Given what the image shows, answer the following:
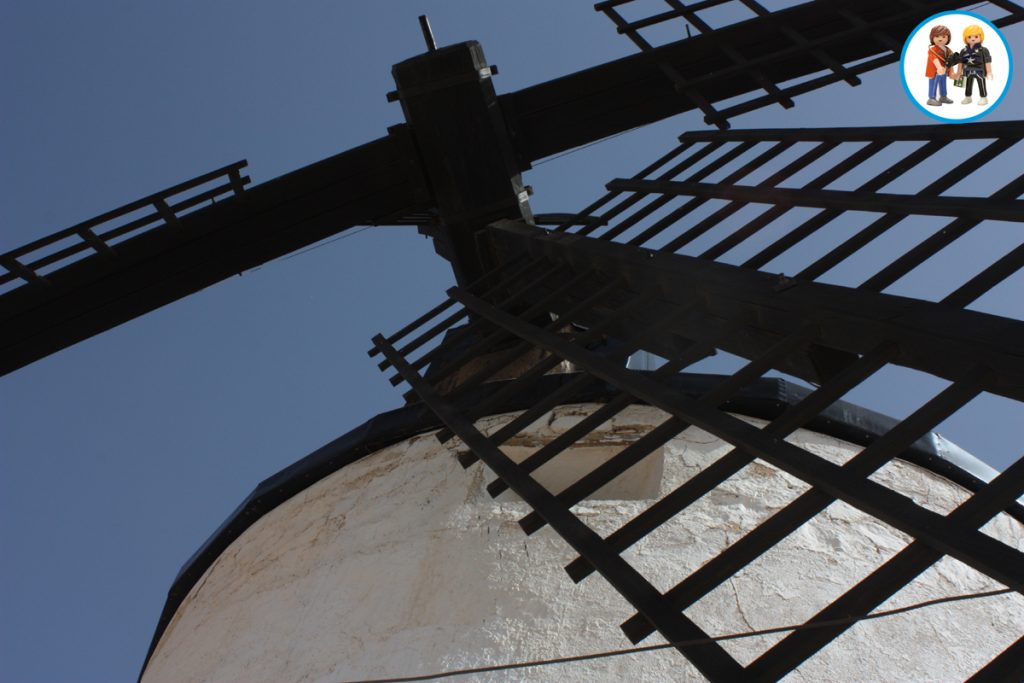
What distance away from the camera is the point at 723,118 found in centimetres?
446

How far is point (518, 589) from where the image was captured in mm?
3207

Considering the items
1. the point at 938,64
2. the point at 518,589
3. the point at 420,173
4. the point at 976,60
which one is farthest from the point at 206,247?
the point at 976,60

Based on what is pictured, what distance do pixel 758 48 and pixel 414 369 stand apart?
2.66m

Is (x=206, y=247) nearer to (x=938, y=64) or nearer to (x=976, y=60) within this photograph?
(x=938, y=64)

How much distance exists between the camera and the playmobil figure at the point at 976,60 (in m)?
4.93

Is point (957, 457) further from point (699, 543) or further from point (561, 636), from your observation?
point (561, 636)

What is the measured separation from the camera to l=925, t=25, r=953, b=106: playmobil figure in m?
4.93

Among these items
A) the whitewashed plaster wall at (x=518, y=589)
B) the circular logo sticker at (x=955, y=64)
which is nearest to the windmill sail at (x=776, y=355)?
the whitewashed plaster wall at (x=518, y=589)

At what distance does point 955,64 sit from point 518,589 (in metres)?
3.40

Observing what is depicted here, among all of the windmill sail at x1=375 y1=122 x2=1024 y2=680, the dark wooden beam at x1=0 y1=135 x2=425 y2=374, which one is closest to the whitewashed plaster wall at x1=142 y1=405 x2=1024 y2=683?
the windmill sail at x1=375 y1=122 x2=1024 y2=680

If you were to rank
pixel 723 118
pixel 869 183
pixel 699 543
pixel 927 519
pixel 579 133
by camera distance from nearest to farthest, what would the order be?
1. pixel 927 519
2. pixel 869 183
3. pixel 699 543
4. pixel 723 118
5. pixel 579 133

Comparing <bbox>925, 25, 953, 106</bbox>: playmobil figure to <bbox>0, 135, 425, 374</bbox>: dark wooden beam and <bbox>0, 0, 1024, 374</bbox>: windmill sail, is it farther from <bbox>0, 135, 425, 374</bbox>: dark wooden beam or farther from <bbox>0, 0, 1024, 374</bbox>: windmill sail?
<bbox>0, 135, 425, 374</bbox>: dark wooden beam

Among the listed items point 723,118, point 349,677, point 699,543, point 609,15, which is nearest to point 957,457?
point 699,543

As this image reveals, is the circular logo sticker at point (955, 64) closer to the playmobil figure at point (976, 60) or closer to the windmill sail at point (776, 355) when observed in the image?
the playmobil figure at point (976, 60)
